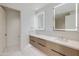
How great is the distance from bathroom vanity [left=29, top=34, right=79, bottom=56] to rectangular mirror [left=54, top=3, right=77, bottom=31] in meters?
0.27

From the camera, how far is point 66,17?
1999mm

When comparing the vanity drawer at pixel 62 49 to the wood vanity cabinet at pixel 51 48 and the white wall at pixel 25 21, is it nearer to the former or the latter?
the wood vanity cabinet at pixel 51 48

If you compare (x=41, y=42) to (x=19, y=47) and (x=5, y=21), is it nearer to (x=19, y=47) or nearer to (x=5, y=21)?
(x=19, y=47)

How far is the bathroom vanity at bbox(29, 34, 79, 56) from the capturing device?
150cm

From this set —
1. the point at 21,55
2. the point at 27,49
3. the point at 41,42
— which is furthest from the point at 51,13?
the point at 21,55

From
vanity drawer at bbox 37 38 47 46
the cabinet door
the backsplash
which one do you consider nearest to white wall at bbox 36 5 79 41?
the backsplash

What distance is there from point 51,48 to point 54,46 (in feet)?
0.24

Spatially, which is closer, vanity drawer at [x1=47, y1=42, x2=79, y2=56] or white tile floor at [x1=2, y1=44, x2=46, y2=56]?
vanity drawer at [x1=47, y1=42, x2=79, y2=56]

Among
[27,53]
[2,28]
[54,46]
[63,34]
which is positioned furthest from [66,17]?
[2,28]

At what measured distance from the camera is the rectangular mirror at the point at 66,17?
1.90m

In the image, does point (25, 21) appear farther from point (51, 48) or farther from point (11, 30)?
point (51, 48)

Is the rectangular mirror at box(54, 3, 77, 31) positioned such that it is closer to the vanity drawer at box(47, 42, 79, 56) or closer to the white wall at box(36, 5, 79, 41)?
the white wall at box(36, 5, 79, 41)

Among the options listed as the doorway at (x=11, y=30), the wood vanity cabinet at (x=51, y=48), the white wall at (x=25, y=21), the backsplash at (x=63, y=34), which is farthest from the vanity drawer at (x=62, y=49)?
the doorway at (x=11, y=30)

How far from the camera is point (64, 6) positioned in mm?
2002
